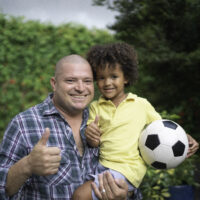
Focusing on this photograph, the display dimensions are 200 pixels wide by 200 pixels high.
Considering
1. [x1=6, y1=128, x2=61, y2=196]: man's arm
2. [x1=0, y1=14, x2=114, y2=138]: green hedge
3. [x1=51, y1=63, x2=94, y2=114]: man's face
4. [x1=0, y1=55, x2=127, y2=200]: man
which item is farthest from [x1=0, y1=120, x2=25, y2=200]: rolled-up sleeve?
[x1=0, y1=14, x2=114, y2=138]: green hedge

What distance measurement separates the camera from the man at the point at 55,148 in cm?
179

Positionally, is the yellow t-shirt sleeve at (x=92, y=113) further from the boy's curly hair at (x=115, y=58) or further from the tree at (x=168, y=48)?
the tree at (x=168, y=48)

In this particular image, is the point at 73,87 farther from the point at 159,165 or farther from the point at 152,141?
the point at 159,165

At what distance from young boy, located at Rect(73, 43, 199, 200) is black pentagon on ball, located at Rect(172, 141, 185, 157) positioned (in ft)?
0.89

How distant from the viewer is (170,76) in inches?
191

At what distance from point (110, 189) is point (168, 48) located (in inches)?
120

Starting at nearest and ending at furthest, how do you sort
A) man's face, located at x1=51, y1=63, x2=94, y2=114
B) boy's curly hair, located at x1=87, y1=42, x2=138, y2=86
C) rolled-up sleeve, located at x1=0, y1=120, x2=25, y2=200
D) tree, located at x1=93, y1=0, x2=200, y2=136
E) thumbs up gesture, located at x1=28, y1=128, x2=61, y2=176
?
thumbs up gesture, located at x1=28, y1=128, x2=61, y2=176
rolled-up sleeve, located at x1=0, y1=120, x2=25, y2=200
man's face, located at x1=51, y1=63, x2=94, y2=114
boy's curly hair, located at x1=87, y1=42, x2=138, y2=86
tree, located at x1=93, y1=0, x2=200, y2=136

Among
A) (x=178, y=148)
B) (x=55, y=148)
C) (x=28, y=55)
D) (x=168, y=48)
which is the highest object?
(x=28, y=55)

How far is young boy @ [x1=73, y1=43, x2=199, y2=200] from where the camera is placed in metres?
2.10

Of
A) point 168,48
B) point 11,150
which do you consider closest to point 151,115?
point 11,150

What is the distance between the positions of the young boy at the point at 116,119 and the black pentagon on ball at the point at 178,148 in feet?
0.89

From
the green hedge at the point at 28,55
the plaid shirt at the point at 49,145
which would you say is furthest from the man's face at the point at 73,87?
the green hedge at the point at 28,55

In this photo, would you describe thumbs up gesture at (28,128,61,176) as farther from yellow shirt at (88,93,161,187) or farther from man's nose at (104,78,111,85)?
man's nose at (104,78,111,85)

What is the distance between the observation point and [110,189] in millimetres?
1989
